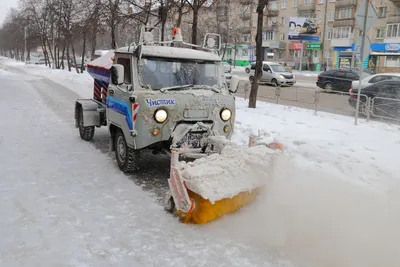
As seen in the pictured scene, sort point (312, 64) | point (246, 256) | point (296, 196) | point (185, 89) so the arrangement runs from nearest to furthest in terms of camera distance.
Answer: point (246, 256) < point (296, 196) < point (185, 89) < point (312, 64)

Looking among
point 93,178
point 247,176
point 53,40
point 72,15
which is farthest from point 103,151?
point 53,40

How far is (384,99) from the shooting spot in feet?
39.9

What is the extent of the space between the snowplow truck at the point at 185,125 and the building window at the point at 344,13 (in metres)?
53.2

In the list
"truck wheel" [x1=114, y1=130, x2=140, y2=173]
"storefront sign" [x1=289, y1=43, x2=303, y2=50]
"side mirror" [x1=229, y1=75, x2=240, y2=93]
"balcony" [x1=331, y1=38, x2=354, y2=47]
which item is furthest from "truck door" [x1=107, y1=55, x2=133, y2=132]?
"storefront sign" [x1=289, y1=43, x2=303, y2=50]

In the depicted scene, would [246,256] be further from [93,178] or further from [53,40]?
[53,40]

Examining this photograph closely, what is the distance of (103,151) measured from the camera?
8602 mm

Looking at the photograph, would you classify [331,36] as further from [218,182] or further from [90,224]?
[90,224]

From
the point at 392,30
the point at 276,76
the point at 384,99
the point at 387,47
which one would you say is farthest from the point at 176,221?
the point at 392,30

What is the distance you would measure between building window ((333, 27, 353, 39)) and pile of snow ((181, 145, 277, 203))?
54.5 meters

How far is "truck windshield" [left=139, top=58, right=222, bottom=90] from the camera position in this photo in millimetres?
6566

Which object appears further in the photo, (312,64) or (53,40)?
(312,64)

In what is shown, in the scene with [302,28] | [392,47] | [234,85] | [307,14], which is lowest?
[234,85]

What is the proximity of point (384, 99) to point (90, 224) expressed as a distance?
405 inches

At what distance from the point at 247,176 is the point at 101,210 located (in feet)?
6.48
